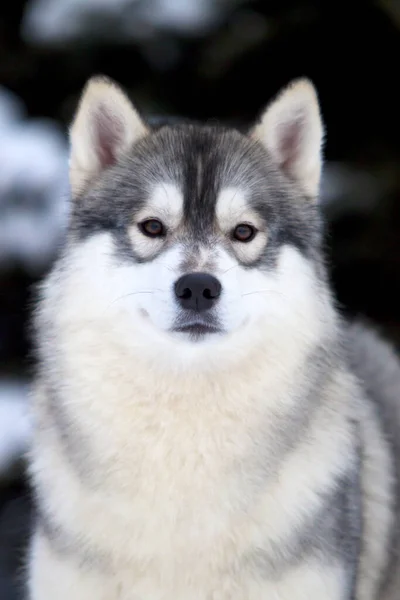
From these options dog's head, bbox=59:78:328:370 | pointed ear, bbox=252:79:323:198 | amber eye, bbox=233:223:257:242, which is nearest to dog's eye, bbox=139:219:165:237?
dog's head, bbox=59:78:328:370

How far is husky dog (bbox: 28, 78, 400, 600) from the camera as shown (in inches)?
103

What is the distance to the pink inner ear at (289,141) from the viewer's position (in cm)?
298

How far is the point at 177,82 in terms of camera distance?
5176mm

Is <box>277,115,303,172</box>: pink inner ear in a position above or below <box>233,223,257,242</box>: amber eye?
above

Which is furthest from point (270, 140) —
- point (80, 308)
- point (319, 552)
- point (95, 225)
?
point (319, 552)

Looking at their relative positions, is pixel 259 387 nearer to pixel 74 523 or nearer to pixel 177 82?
pixel 74 523

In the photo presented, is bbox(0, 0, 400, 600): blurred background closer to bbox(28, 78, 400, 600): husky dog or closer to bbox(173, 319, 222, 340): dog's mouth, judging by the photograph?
bbox(28, 78, 400, 600): husky dog

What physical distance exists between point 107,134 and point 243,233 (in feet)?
1.92

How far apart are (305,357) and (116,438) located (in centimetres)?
62

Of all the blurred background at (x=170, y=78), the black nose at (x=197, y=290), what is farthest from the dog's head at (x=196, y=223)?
the blurred background at (x=170, y=78)

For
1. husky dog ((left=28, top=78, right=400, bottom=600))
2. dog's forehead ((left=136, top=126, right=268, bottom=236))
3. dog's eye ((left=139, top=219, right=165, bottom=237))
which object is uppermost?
dog's forehead ((left=136, top=126, right=268, bottom=236))

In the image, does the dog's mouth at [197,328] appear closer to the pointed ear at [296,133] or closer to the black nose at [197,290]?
the black nose at [197,290]

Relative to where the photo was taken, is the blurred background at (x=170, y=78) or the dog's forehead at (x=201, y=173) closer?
the dog's forehead at (x=201, y=173)

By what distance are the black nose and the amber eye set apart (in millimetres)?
274
